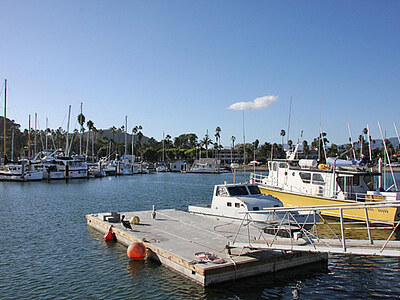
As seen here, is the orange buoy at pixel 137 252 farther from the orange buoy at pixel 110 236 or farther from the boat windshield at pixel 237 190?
the boat windshield at pixel 237 190

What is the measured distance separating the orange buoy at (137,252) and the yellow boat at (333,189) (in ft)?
49.6

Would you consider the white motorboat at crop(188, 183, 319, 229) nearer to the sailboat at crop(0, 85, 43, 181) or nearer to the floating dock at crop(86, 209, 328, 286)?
the floating dock at crop(86, 209, 328, 286)

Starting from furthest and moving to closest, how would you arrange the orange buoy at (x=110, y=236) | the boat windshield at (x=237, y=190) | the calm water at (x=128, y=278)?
1. the boat windshield at (x=237, y=190)
2. the orange buoy at (x=110, y=236)
3. the calm water at (x=128, y=278)

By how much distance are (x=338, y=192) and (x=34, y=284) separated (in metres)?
21.2

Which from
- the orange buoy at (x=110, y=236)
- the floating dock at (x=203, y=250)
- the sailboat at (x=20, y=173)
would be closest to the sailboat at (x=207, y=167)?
the sailboat at (x=20, y=173)

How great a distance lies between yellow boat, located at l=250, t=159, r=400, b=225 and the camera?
2317cm

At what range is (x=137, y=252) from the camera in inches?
572

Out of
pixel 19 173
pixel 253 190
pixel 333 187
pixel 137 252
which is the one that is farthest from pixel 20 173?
pixel 333 187

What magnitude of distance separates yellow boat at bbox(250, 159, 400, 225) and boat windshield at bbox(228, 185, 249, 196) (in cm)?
801

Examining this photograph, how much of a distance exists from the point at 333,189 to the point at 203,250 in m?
15.6

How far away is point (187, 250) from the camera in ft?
45.0

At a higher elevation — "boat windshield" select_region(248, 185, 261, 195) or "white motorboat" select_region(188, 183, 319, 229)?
"boat windshield" select_region(248, 185, 261, 195)

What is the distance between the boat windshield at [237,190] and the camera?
1962 cm

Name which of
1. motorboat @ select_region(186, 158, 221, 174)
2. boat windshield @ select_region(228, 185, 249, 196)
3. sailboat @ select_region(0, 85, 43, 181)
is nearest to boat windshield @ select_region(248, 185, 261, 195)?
boat windshield @ select_region(228, 185, 249, 196)
